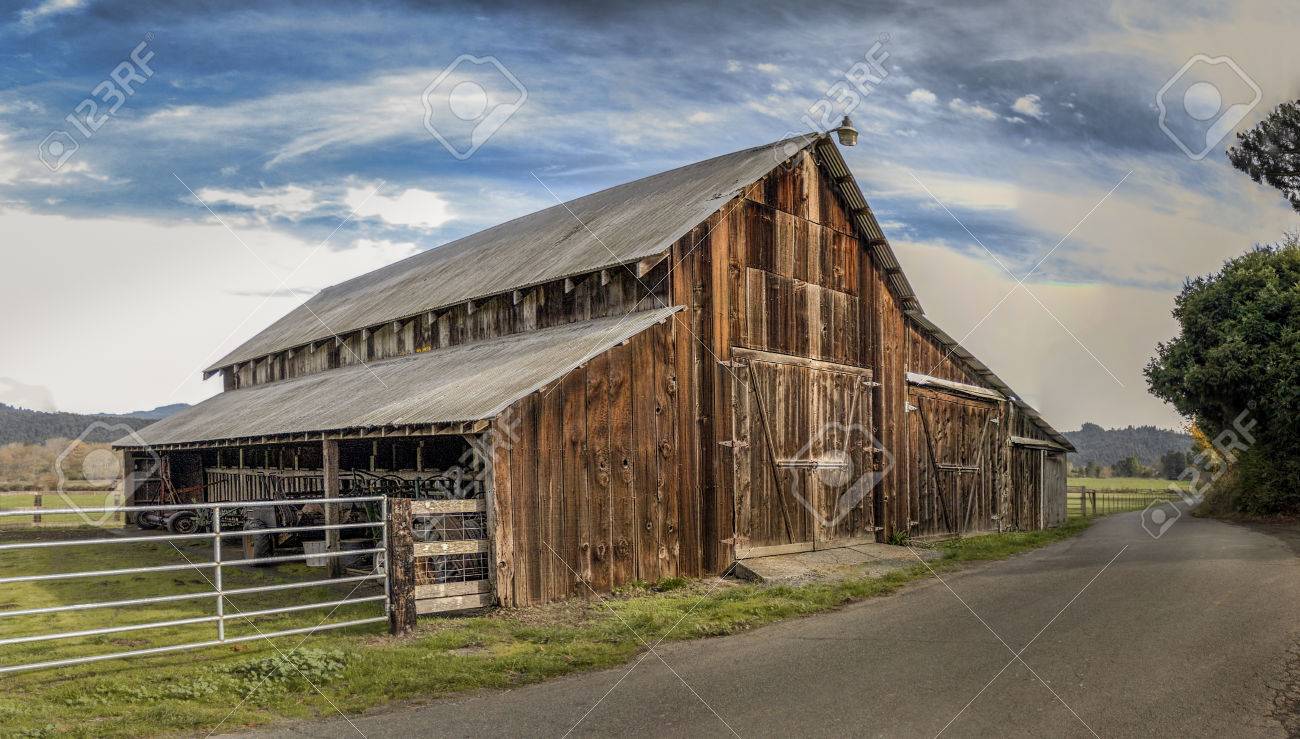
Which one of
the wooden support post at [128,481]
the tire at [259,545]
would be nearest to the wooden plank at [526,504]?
the tire at [259,545]

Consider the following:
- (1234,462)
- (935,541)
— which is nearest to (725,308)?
(935,541)

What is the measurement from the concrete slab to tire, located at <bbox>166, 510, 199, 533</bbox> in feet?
59.1

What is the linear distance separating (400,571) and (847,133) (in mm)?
12717

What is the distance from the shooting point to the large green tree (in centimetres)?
2762

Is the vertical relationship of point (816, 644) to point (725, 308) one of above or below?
below

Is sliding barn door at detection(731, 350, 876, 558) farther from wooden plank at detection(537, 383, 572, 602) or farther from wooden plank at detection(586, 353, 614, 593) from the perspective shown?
wooden plank at detection(537, 383, 572, 602)

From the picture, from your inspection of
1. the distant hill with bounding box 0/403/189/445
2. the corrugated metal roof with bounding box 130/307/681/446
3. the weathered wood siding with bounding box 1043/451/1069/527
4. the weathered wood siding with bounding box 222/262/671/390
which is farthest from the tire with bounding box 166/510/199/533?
the distant hill with bounding box 0/403/189/445

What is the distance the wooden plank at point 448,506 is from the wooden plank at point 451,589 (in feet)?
3.08

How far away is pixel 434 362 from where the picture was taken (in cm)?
1997

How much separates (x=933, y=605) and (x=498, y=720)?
23.3 feet

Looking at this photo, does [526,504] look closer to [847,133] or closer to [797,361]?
[797,361]

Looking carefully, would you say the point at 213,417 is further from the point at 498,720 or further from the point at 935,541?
the point at 498,720

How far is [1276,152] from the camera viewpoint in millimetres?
31078

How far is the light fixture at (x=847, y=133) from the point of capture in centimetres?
1823
